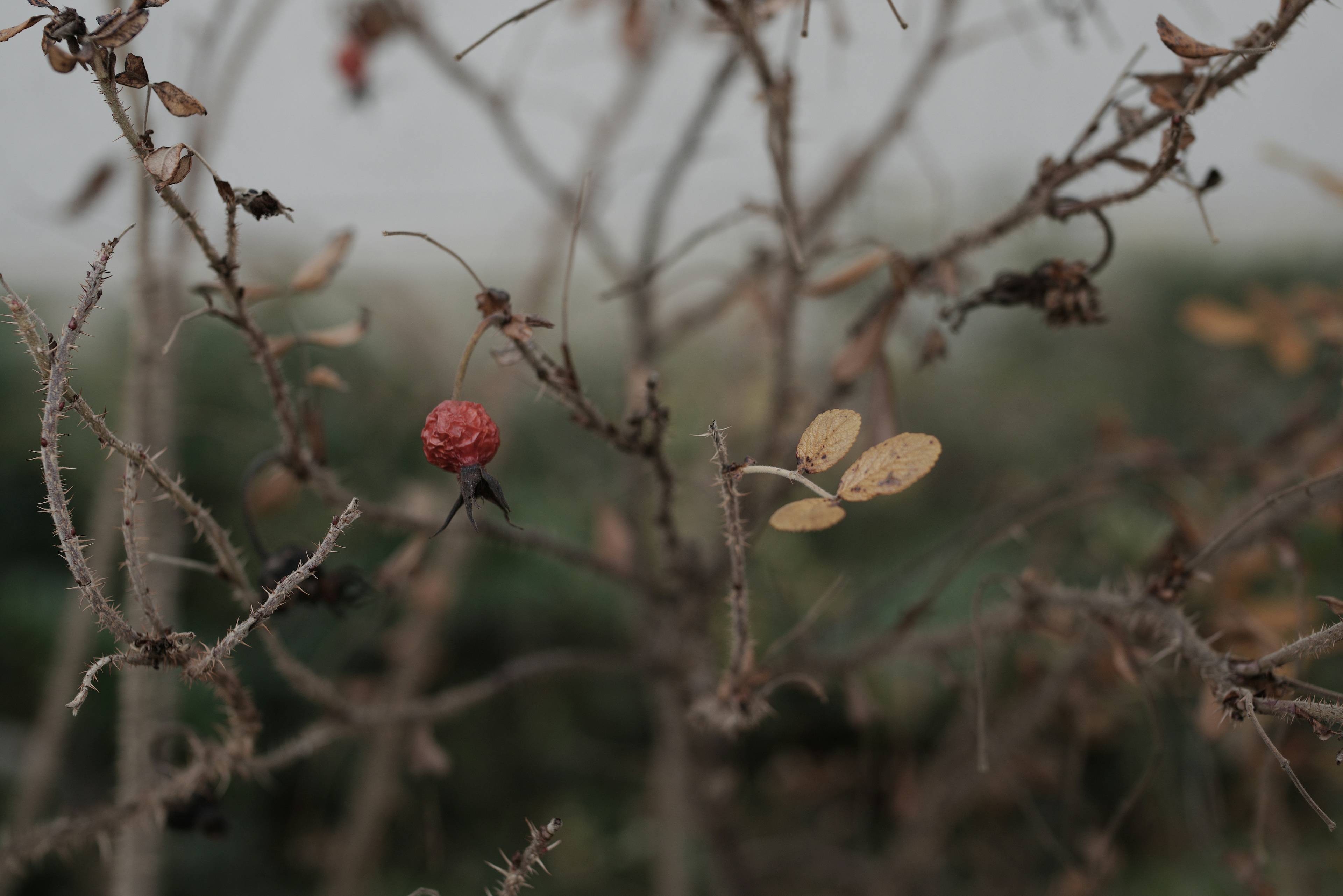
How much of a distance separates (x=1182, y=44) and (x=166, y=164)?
1.09ft

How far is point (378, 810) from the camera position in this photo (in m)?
0.65

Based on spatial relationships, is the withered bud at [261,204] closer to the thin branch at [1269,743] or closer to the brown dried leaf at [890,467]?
the brown dried leaf at [890,467]

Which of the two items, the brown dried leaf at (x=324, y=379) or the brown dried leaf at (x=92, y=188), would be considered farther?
the brown dried leaf at (x=92, y=188)

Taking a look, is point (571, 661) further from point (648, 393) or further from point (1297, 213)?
point (1297, 213)

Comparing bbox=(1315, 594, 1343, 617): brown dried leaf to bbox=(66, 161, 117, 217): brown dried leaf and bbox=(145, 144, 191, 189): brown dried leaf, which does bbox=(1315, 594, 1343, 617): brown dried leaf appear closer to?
bbox=(145, 144, 191, 189): brown dried leaf

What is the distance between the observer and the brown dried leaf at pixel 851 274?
1.22ft

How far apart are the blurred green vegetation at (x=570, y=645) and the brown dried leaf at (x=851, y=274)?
0.74 ft

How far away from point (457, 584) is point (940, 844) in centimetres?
47

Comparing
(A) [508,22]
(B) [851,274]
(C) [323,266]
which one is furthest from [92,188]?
(B) [851,274]

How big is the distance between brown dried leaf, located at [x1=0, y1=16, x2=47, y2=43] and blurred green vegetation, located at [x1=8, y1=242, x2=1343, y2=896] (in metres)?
0.43

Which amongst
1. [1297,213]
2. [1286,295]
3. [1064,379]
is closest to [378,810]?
[1064,379]

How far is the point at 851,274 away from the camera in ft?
1.24

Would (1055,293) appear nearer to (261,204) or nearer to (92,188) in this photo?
(261,204)

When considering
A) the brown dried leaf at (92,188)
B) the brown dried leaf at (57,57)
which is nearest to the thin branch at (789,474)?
the brown dried leaf at (57,57)
